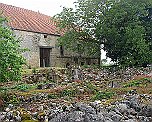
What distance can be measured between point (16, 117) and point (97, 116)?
3251 mm

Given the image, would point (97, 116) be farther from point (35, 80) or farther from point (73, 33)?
point (73, 33)

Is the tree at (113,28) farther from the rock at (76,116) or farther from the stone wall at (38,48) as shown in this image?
the rock at (76,116)

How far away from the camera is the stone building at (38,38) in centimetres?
3977

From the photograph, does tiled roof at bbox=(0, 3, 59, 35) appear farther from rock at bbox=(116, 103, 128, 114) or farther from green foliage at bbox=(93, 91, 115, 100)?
rock at bbox=(116, 103, 128, 114)

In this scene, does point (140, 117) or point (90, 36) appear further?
point (90, 36)

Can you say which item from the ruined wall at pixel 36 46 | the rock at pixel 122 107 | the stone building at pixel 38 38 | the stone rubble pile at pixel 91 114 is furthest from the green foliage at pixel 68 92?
the ruined wall at pixel 36 46

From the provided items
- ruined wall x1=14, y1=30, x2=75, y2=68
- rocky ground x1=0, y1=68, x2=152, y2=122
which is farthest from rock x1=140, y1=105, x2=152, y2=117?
ruined wall x1=14, y1=30, x2=75, y2=68

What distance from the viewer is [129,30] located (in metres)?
35.8

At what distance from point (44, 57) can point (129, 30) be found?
11980 mm

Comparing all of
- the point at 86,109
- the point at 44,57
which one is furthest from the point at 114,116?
the point at 44,57

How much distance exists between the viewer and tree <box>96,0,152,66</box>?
118ft

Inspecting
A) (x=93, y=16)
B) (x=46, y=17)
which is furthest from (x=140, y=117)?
(x=46, y=17)

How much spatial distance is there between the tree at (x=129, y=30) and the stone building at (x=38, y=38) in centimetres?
699

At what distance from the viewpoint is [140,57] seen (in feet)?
120
